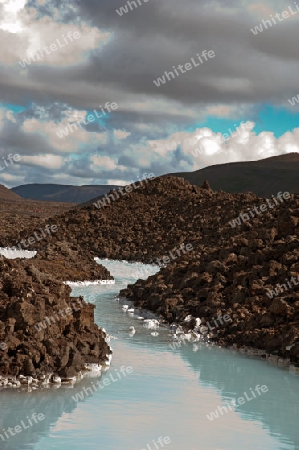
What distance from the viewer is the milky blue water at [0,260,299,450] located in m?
9.98

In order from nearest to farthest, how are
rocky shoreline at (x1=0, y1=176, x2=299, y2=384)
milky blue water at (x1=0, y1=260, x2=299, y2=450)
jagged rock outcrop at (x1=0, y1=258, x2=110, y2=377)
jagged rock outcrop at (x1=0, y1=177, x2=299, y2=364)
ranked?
milky blue water at (x1=0, y1=260, x2=299, y2=450) < jagged rock outcrop at (x1=0, y1=258, x2=110, y2=377) < rocky shoreline at (x1=0, y1=176, x2=299, y2=384) < jagged rock outcrop at (x1=0, y1=177, x2=299, y2=364)

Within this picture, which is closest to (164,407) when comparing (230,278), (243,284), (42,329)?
(42,329)

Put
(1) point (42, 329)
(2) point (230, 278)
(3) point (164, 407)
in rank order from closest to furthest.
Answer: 1. (3) point (164, 407)
2. (1) point (42, 329)
3. (2) point (230, 278)

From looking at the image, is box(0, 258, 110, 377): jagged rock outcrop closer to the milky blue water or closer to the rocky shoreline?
the rocky shoreline

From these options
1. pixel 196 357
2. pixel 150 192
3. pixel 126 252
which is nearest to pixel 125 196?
pixel 150 192

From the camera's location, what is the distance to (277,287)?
63.8 feet

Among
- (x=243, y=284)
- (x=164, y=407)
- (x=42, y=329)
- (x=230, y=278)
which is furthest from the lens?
(x=230, y=278)

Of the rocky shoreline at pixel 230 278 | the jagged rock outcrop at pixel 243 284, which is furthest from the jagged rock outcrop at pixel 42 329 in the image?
the jagged rock outcrop at pixel 243 284

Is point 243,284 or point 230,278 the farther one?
point 230,278

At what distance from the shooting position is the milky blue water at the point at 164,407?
9977mm

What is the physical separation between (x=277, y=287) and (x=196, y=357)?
442 cm

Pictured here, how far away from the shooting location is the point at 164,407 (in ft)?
38.3

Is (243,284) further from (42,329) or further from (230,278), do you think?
(42,329)

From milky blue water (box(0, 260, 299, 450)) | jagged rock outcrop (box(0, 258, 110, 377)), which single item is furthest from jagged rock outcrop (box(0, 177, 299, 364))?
jagged rock outcrop (box(0, 258, 110, 377))
